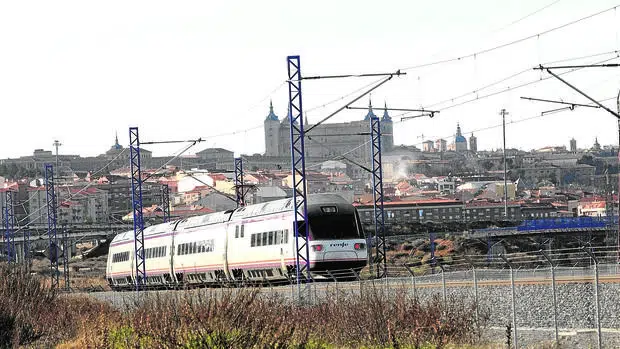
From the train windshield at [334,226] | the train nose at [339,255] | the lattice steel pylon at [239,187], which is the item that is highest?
the lattice steel pylon at [239,187]

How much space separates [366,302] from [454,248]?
2665 inches

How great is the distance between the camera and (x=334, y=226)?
39.2m

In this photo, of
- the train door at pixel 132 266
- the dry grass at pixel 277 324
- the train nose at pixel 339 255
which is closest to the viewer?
the dry grass at pixel 277 324

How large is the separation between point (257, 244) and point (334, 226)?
4118mm

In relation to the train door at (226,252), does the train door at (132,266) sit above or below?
below

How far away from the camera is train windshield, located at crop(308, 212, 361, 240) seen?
38812 millimetres

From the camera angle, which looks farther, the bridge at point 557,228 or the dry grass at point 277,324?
the bridge at point 557,228

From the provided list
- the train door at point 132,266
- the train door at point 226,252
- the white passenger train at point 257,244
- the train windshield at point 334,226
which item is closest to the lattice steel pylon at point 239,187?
the white passenger train at point 257,244

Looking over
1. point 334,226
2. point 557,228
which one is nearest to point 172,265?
point 334,226

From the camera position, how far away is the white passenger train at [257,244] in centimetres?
3888

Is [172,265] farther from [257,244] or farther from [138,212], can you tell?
[257,244]

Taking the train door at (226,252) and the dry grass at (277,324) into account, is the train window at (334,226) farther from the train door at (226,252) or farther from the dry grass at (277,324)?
the dry grass at (277,324)

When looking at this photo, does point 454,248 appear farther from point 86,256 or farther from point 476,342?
point 476,342

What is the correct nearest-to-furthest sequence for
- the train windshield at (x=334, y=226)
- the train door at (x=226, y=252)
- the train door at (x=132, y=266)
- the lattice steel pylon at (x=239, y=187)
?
the train windshield at (x=334, y=226) < the train door at (x=226, y=252) < the lattice steel pylon at (x=239, y=187) < the train door at (x=132, y=266)
